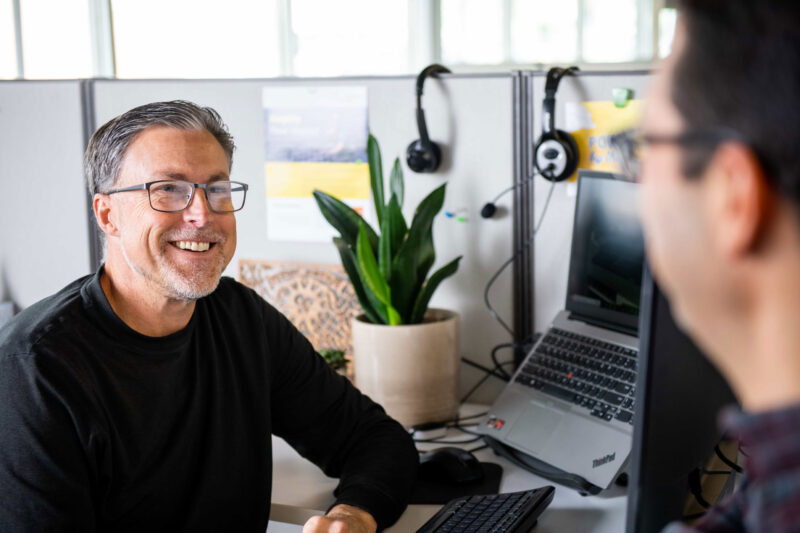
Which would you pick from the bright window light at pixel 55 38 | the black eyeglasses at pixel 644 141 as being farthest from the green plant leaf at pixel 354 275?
the bright window light at pixel 55 38

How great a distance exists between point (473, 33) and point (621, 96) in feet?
14.5

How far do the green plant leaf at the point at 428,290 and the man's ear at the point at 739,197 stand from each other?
1039mm

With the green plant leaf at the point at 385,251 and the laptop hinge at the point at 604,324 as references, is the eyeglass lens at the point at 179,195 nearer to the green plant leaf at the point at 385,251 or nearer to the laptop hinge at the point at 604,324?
the green plant leaf at the point at 385,251

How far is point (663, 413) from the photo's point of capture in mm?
693

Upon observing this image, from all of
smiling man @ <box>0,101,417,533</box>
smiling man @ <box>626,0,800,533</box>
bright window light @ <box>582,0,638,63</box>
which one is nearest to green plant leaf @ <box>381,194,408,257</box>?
smiling man @ <box>0,101,417,533</box>

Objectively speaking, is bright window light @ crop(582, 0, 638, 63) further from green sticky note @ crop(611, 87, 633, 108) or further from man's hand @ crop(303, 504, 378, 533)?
man's hand @ crop(303, 504, 378, 533)

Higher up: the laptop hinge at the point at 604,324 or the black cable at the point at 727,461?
the laptop hinge at the point at 604,324

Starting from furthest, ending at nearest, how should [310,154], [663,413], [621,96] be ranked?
[310,154]
[621,96]
[663,413]

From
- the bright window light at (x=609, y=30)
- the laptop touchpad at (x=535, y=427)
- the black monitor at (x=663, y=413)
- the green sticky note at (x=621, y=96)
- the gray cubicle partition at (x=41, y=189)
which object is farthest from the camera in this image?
the bright window light at (x=609, y=30)

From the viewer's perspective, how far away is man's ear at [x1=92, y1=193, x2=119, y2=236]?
3.87 feet

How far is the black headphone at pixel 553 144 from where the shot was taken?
1.42 meters

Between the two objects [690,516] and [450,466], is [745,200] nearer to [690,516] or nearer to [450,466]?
[690,516]

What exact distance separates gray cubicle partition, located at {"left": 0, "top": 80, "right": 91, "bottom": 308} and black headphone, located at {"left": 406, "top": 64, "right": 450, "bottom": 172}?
78 cm

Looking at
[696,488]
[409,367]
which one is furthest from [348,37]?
[696,488]
